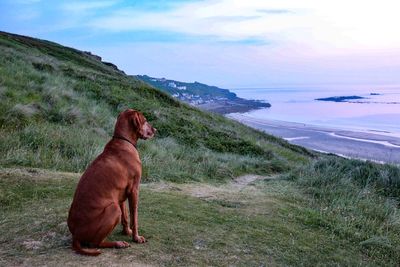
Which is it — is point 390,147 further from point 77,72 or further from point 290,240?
point 290,240

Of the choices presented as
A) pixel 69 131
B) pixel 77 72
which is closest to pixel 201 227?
pixel 69 131

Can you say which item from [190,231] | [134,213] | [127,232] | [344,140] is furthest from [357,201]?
[344,140]

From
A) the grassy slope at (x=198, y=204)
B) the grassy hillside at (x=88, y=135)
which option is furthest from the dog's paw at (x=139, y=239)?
the grassy hillside at (x=88, y=135)

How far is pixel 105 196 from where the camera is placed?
15.7 ft

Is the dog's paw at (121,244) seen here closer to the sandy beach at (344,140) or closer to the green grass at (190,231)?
the green grass at (190,231)

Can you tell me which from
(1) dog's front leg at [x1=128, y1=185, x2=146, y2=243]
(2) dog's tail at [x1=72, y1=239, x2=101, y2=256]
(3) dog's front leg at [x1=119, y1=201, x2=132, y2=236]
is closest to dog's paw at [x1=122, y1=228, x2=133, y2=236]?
(3) dog's front leg at [x1=119, y1=201, x2=132, y2=236]

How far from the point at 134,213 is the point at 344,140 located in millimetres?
31394

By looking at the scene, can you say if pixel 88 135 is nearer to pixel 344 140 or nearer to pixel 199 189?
pixel 199 189

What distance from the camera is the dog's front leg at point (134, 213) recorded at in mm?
5055

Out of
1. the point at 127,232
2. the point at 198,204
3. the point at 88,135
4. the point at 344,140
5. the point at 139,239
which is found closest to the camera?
the point at 139,239

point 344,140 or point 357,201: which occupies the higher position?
point 357,201

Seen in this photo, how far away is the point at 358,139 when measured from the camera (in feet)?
113

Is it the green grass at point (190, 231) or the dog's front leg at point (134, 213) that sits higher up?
the dog's front leg at point (134, 213)

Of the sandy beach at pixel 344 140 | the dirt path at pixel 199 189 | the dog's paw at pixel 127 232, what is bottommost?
the sandy beach at pixel 344 140
